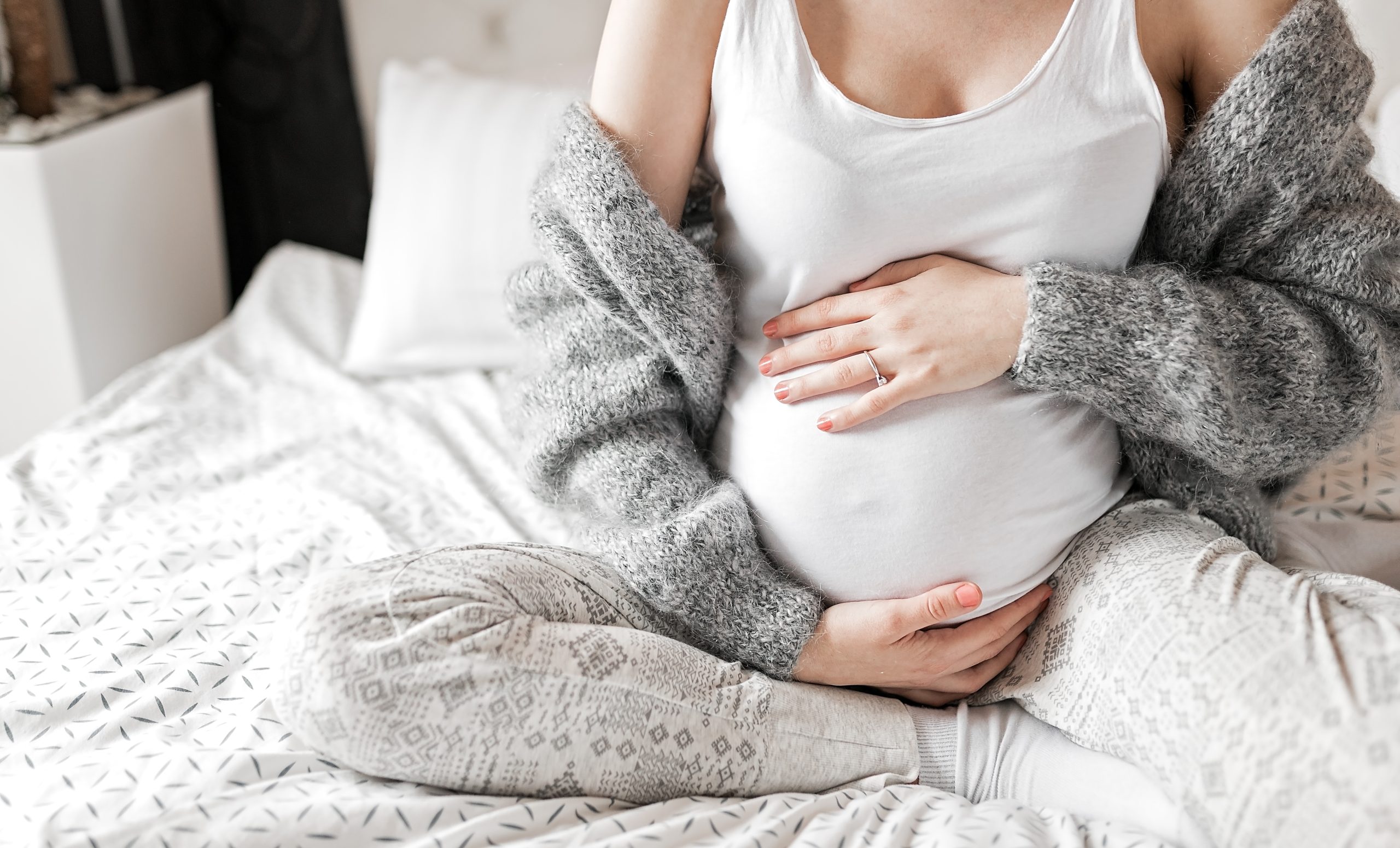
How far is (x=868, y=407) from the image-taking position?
81 centimetres

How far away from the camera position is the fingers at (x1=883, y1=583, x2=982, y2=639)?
814 millimetres

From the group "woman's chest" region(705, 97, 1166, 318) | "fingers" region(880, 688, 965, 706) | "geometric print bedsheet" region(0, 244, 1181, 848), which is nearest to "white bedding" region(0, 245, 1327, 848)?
"geometric print bedsheet" region(0, 244, 1181, 848)

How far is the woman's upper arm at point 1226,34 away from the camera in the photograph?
2.78 feet

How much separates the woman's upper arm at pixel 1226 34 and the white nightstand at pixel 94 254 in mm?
1468

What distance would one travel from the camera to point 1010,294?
2.69ft

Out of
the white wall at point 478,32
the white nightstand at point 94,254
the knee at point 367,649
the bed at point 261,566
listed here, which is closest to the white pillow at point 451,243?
the bed at point 261,566

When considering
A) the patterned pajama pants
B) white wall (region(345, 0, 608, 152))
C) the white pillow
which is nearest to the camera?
the patterned pajama pants

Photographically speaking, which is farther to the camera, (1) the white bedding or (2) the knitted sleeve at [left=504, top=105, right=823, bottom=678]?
(2) the knitted sleeve at [left=504, top=105, right=823, bottom=678]

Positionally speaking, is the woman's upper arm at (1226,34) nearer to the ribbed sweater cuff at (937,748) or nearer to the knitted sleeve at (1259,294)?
the knitted sleeve at (1259,294)

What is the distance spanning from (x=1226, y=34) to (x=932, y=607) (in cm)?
52

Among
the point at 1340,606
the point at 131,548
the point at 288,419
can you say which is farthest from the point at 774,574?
the point at 288,419

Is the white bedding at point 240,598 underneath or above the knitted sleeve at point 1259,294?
underneath

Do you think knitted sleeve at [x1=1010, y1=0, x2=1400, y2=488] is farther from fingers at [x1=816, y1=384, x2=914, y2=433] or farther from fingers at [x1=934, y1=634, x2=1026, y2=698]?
fingers at [x1=934, y1=634, x2=1026, y2=698]

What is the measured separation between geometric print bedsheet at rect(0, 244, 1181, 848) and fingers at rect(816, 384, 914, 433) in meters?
0.28
